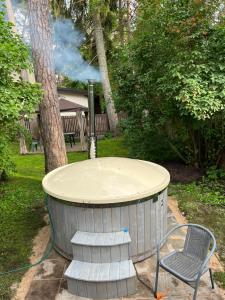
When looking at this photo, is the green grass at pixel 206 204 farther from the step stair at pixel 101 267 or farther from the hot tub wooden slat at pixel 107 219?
the hot tub wooden slat at pixel 107 219

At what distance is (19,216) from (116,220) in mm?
2587

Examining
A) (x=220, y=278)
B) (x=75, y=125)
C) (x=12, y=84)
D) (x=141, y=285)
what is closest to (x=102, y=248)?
(x=141, y=285)

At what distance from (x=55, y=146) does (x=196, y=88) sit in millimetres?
3067

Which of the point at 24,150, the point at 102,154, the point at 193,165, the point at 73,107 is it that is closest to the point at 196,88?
the point at 193,165

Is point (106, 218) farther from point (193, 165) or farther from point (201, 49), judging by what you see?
point (193, 165)

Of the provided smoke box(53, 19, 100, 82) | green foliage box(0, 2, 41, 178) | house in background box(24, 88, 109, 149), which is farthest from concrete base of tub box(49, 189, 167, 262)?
smoke box(53, 19, 100, 82)

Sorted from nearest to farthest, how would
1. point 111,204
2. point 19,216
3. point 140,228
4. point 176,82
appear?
point 111,204 < point 140,228 < point 19,216 < point 176,82

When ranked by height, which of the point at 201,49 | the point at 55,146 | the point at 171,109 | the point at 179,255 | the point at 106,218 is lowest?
the point at 179,255

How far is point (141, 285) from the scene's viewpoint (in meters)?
3.32

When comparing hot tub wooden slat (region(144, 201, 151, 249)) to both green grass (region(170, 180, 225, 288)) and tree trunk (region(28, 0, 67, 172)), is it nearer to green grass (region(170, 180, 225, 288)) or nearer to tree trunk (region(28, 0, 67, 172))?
green grass (region(170, 180, 225, 288))

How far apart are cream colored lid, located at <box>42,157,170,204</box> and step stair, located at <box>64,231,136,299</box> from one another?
1.49 feet

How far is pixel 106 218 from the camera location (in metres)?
3.52

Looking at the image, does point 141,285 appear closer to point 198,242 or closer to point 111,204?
point 198,242

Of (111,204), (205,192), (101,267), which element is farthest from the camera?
(205,192)
